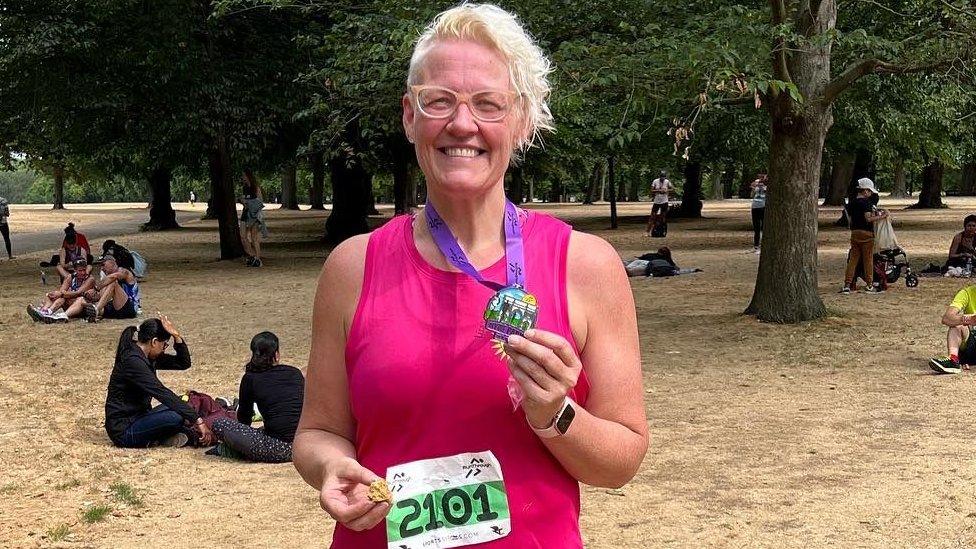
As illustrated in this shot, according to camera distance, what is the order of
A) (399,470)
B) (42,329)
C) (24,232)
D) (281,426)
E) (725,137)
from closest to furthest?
(399,470), (281,426), (42,329), (725,137), (24,232)

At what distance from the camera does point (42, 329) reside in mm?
14992

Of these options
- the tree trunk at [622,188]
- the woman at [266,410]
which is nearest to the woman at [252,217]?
the woman at [266,410]

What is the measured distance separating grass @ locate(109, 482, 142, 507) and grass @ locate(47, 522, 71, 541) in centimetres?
50

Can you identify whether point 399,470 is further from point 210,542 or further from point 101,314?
point 101,314

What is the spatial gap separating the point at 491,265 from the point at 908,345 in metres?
11.1

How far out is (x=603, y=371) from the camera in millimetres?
1971

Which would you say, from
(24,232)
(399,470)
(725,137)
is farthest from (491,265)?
(24,232)

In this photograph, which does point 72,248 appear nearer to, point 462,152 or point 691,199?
point 462,152

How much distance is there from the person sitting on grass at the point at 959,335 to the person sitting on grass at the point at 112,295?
10517 millimetres

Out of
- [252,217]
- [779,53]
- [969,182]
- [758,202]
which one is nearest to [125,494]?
[779,53]

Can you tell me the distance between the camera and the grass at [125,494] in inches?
271

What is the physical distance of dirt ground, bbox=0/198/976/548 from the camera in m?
6.20

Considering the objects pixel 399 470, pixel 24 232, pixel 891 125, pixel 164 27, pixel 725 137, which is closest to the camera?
pixel 399 470

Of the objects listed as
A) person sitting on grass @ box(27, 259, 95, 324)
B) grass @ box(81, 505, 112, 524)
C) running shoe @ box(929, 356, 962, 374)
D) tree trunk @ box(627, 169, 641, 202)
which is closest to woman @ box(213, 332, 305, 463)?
grass @ box(81, 505, 112, 524)
